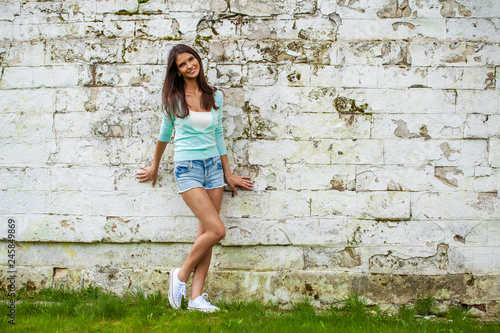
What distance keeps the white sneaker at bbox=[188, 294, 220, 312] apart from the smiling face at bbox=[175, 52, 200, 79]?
6.26 ft

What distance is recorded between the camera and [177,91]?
10.4 ft

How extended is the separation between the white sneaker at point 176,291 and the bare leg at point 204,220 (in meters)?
0.20

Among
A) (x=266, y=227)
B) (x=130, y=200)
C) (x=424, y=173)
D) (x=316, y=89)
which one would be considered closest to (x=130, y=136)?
(x=130, y=200)

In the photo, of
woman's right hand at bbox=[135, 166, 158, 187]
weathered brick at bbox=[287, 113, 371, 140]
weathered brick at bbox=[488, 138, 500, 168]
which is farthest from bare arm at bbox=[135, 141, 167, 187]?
weathered brick at bbox=[488, 138, 500, 168]

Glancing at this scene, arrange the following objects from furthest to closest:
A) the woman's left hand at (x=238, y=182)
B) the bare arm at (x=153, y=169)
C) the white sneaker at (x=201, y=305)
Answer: the woman's left hand at (x=238, y=182) → the bare arm at (x=153, y=169) → the white sneaker at (x=201, y=305)

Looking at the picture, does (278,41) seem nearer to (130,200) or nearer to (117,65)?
(117,65)

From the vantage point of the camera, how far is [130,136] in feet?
11.8

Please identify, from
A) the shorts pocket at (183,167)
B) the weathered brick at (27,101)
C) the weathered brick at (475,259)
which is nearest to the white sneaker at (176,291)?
the shorts pocket at (183,167)

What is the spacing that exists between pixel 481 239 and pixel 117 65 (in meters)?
3.76

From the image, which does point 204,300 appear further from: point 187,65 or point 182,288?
point 187,65

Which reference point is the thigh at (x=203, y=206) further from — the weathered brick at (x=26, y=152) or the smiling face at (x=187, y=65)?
the weathered brick at (x=26, y=152)

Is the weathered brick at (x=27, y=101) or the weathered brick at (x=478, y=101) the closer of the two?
the weathered brick at (x=478, y=101)

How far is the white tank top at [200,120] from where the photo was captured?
3107mm

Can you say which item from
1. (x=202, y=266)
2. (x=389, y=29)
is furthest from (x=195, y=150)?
(x=389, y=29)
